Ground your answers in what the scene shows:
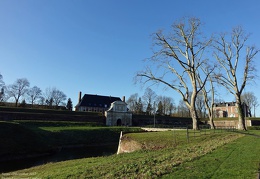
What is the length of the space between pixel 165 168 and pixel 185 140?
9.25 meters

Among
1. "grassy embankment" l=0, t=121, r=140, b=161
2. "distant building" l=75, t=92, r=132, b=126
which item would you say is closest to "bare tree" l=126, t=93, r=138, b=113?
"distant building" l=75, t=92, r=132, b=126

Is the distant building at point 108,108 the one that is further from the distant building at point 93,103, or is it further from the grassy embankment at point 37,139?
the grassy embankment at point 37,139

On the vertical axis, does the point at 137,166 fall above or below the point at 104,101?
below

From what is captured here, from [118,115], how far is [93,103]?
17.2 m

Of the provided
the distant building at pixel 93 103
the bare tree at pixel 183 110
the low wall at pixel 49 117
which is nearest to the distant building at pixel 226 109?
the bare tree at pixel 183 110

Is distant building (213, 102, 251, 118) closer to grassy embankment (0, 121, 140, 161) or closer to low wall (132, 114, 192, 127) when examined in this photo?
low wall (132, 114, 192, 127)

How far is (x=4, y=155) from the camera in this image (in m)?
19.5

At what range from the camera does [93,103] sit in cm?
7369

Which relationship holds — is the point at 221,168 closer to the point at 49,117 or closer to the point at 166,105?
the point at 49,117

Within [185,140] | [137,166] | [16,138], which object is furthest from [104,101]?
[137,166]

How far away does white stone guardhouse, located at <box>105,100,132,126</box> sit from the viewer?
58125 millimetres

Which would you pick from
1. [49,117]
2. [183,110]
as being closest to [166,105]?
[183,110]

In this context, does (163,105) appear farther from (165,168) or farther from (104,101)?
(165,168)

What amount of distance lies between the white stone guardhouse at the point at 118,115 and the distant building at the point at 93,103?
15.2m
